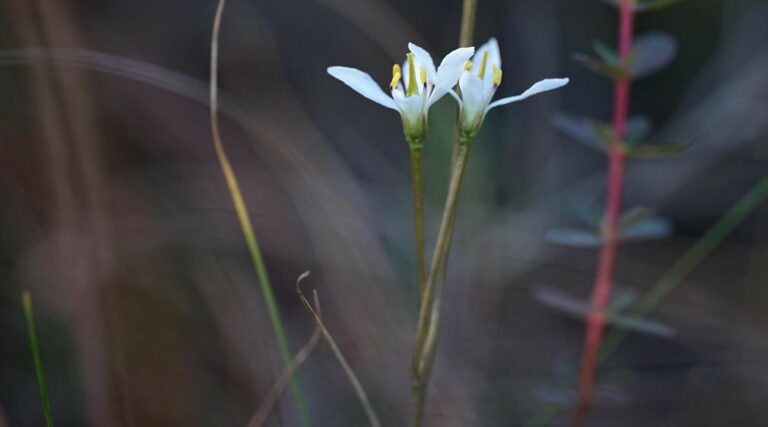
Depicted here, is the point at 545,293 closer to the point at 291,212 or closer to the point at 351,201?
the point at 351,201

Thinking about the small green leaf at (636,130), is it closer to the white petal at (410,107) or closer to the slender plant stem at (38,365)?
the white petal at (410,107)

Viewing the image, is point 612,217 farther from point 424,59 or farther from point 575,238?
point 424,59

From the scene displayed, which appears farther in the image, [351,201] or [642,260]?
[642,260]

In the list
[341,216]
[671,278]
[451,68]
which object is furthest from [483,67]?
[671,278]

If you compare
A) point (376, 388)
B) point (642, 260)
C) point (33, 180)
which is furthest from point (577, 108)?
point (33, 180)

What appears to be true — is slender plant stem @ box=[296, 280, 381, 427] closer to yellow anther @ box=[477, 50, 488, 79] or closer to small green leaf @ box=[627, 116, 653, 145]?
yellow anther @ box=[477, 50, 488, 79]

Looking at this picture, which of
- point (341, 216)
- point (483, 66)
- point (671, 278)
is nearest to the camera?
point (483, 66)

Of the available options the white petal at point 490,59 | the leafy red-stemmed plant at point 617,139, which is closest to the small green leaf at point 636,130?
the leafy red-stemmed plant at point 617,139
